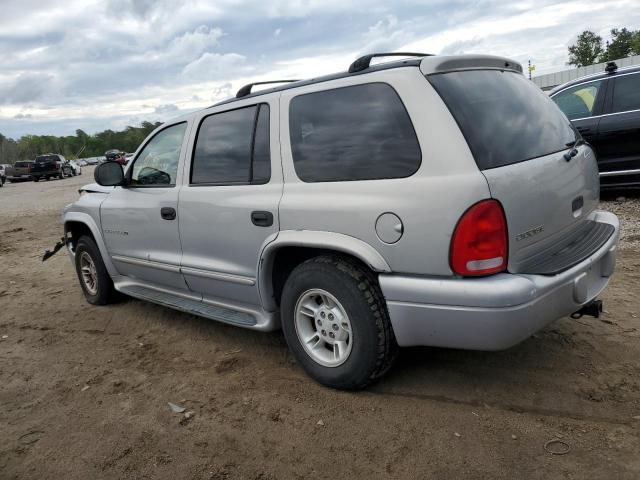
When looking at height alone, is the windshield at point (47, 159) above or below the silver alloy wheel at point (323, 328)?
above

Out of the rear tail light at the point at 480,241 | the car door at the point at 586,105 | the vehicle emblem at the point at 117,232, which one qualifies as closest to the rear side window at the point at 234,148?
the vehicle emblem at the point at 117,232

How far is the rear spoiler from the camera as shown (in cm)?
285

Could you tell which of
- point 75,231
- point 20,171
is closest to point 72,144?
point 20,171

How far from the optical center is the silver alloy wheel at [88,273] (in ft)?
17.1

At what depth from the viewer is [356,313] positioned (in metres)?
2.90

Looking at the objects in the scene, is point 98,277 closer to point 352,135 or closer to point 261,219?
point 261,219

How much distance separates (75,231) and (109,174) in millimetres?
1362

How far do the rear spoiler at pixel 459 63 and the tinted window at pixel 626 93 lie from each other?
4960 mm

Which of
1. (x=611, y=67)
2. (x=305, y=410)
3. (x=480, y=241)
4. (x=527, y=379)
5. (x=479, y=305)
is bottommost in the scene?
(x=527, y=379)

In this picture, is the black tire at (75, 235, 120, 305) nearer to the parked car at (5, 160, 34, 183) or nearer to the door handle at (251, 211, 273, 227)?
the door handle at (251, 211, 273, 227)

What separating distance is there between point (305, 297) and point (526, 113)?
1.61 metres

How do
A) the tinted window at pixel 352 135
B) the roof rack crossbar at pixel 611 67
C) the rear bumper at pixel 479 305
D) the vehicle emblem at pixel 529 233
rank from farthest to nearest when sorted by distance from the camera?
the roof rack crossbar at pixel 611 67
the tinted window at pixel 352 135
the vehicle emblem at pixel 529 233
the rear bumper at pixel 479 305

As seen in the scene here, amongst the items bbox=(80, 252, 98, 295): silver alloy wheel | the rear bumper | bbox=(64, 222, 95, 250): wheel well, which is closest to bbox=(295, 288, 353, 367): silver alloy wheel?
the rear bumper

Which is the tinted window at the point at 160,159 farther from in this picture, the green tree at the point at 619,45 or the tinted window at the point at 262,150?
the green tree at the point at 619,45
